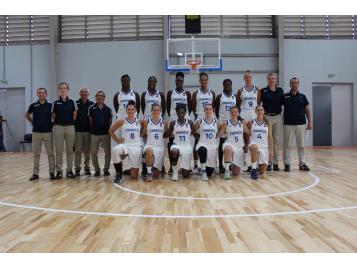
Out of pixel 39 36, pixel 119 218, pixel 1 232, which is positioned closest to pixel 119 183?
pixel 119 218

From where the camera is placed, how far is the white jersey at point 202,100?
688 cm

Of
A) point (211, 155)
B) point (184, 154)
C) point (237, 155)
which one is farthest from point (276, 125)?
point (184, 154)

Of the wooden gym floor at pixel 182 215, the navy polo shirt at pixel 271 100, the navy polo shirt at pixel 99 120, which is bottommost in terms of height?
the wooden gym floor at pixel 182 215

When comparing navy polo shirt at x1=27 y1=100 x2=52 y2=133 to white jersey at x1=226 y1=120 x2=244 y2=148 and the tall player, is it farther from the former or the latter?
the tall player

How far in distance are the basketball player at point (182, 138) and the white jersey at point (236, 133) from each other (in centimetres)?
59

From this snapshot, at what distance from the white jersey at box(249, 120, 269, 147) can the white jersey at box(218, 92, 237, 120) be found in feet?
1.73

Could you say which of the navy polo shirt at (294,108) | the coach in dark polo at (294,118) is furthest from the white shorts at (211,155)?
the navy polo shirt at (294,108)

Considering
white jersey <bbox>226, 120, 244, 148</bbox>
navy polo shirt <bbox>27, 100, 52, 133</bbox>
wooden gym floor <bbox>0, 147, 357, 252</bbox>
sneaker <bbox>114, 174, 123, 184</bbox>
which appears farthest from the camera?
white jersey <bbox>226, 120, 244, 148</bbox>

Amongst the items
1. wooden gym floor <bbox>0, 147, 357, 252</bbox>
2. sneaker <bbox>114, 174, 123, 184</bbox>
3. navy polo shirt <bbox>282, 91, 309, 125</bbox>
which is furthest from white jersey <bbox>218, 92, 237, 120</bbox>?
sneaker <bbox>114, 174, 123, 184</bbox>

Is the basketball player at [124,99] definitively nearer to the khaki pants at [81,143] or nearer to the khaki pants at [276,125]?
the khaki pants at [81,143]

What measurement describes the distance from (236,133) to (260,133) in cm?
40

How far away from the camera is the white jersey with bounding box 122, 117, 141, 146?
6332mm

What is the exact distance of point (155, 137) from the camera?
638 centimetres

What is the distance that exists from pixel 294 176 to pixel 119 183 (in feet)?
9.21
